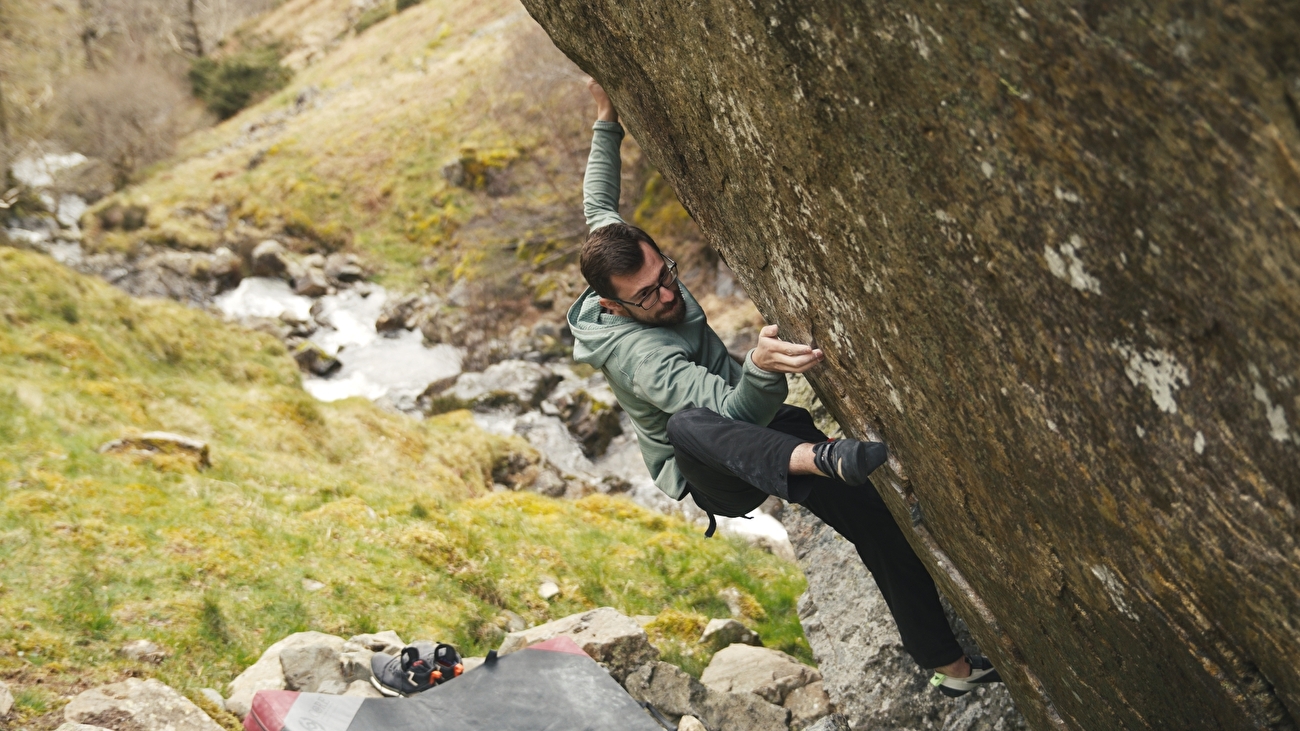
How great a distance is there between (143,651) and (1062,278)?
7158mm

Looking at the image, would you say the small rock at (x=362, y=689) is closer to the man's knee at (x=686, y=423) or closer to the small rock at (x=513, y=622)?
the small rock at (x=513, y=622)

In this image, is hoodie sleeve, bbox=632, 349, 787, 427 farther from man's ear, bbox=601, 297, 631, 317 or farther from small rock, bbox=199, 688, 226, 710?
small rock, bbox=199, 688, 226, 710

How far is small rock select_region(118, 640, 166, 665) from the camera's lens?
23.0ft

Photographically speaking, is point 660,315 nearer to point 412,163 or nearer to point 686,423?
point 686,423

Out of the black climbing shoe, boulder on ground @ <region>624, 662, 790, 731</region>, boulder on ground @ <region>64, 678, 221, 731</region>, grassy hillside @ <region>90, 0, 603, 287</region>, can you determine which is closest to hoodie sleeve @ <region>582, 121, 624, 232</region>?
the black climbing shoe

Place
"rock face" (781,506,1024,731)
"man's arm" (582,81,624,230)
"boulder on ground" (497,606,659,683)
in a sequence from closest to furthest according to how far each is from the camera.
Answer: "man's arm" (582,81,624,230) → "rock face" (781,506,1024,731) → "boulder on ground" (497,606,659,683)

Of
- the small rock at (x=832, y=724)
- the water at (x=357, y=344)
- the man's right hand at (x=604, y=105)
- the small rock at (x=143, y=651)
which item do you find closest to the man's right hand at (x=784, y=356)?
the man's right hand at (x=604, y=105)

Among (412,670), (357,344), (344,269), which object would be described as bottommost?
(344,269)

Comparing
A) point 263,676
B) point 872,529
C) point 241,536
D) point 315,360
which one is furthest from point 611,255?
point 315,360

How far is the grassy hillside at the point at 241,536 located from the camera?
24.5ft

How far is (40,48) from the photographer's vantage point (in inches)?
1914

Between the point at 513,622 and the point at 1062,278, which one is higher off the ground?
the point at 1062,278

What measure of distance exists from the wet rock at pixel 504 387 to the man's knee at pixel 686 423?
18384 mm

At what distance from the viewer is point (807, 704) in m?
7.14
